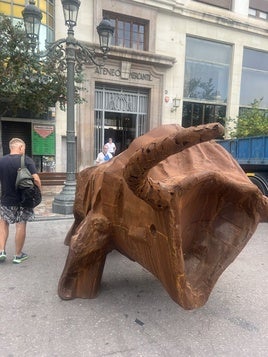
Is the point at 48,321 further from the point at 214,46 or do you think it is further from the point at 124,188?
the point at 214,46

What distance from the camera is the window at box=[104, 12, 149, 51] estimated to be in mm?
14773

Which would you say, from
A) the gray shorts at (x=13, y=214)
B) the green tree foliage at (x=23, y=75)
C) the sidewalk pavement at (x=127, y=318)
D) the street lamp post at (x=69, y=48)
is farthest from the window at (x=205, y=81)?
the sidewalk pavement at (x=127, y=318)

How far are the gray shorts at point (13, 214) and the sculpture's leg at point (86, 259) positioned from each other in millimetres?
1377

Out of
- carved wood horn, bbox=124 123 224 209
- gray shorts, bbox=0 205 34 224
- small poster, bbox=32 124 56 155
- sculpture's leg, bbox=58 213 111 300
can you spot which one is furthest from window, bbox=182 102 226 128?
carved wood horn, bbox=124 123 224 209

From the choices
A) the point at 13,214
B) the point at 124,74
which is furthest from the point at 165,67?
the point at 13,214

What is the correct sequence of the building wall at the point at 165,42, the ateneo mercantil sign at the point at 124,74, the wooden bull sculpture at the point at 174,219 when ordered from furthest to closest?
1. the ateneo mercantil sign at the point at 124,74
2. the building wall at the point at 165,42
3. the wooden bull sculpture at the point at 174,219

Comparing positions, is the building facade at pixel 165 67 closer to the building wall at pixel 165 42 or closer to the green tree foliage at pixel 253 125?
the building wall at pixel 165 42

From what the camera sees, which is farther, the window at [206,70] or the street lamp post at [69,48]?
the window at [206,70]

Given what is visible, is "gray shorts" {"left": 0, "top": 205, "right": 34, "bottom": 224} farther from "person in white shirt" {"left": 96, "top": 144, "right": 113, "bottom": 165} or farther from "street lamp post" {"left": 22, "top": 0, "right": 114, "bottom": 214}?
"person in white shirt" {"left": 96, "top": 144, "right": 113, "bottom": 165}

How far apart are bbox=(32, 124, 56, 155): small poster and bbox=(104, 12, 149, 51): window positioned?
5336mm

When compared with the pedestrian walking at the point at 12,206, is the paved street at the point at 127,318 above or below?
below

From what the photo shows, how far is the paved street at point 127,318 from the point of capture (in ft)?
7.59

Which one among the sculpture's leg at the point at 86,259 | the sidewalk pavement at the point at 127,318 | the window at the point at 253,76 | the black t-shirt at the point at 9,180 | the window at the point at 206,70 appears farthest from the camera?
the window at the point at 253,76

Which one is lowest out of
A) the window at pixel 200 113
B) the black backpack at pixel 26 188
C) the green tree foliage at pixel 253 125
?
the black backpack at pixel 26 188
